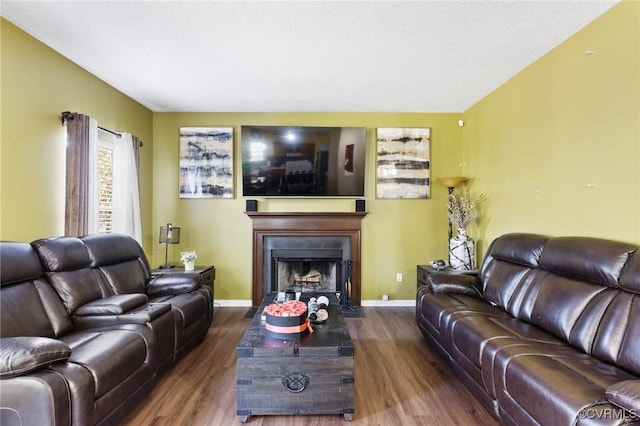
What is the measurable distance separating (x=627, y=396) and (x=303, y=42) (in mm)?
2854

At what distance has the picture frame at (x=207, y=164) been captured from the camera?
165 inches

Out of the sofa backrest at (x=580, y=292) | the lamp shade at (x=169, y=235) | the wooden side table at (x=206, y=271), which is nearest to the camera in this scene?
the sofa backrest at (x=580, y=292)

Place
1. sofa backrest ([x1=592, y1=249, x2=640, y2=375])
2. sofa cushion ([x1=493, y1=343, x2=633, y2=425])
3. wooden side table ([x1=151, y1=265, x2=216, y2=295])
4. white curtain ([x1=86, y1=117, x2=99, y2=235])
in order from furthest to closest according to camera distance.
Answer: wooden side table ([x1=151, y1=265, x2=216, y2=295]) → white curtain ([x1=86, y1=117, x2=99, y2=235]) → sofa backrest ([x1=592, y1=249, x2=640, y2=375]) → sofa cushion ([x1=493, y1=343, x2=633, y2=425])

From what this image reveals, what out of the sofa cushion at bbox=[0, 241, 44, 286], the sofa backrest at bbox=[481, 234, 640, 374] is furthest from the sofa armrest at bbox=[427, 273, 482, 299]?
the sofa cushion at bbox=[0, 241, 44, 286]

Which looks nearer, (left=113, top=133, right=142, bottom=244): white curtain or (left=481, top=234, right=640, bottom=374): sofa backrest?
(left=481, top=234, right=640, bottom=374): sofa backrest

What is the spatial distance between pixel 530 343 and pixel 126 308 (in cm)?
278

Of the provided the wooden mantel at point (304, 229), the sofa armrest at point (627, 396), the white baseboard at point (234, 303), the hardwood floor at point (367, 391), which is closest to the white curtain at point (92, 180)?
the hardwood floor at point (367, 391)

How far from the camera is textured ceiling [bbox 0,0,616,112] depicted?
208cm

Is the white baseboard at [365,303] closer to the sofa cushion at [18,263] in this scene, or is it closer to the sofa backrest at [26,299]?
the sofa backrest at [26,299]

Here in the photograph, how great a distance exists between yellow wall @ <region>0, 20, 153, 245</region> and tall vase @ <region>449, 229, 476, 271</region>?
4.18 meters

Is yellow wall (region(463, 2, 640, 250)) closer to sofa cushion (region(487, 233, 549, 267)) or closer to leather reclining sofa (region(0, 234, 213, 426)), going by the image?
sofa cushion (region(487, 233, 549, 267))

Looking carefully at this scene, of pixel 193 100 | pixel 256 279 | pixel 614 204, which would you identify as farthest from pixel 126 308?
pixel 614 204

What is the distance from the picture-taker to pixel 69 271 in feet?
7.41

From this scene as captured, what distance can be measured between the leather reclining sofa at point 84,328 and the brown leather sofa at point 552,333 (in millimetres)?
2231
